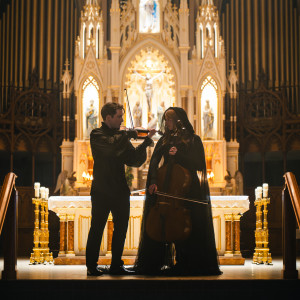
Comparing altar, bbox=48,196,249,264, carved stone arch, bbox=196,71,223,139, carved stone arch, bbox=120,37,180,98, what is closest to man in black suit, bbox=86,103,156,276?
altar, bbox=48,196,249,264

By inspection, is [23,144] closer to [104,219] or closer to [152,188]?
[104,219]

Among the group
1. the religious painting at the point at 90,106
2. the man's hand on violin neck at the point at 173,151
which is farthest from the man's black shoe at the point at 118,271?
the religious painting at the point at 90,106

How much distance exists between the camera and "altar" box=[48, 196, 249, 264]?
878cm

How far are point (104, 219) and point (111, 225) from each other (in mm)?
2957

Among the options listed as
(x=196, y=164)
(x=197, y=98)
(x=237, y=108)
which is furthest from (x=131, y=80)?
(x=196, y=164)

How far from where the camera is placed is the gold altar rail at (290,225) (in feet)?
18.8

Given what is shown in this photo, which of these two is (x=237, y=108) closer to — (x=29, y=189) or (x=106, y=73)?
(x=106, y=73)

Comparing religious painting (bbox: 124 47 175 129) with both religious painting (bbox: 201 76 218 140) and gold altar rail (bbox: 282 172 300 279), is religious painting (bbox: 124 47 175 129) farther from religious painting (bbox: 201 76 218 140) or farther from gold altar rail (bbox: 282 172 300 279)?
gold altar rail (bbox: 282 172 300 279)

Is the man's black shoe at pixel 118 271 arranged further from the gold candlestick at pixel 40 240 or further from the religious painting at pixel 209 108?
the religious painting at pixel 209 108

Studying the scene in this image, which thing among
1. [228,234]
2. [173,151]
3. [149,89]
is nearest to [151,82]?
[149,89]

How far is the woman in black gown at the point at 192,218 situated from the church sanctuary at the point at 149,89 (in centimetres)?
281

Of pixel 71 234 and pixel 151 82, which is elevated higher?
pixel 151 82

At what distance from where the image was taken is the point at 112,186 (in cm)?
592
